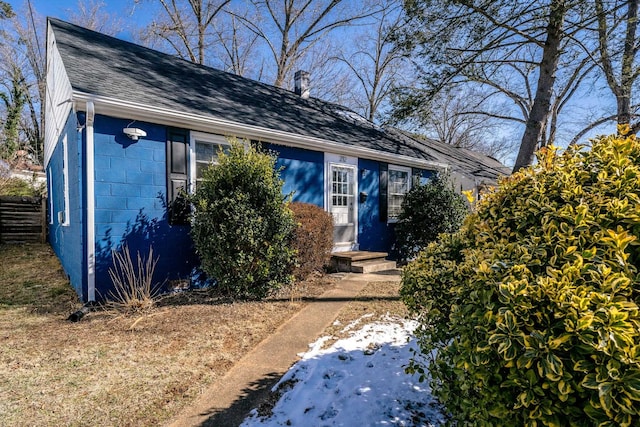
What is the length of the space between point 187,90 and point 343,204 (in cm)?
418

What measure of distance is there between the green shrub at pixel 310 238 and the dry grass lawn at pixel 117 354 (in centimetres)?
47

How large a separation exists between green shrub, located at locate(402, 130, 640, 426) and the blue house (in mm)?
4578

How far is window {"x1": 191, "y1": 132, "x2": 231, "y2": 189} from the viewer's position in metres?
5.66

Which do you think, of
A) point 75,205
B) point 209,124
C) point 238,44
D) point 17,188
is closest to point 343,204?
point 209,124

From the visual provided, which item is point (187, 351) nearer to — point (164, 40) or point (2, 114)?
point (164, 40)

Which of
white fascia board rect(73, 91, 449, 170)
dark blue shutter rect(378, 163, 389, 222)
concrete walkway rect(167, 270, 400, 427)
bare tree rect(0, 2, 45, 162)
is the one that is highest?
bare tree rect(0, 2, 45, 162)

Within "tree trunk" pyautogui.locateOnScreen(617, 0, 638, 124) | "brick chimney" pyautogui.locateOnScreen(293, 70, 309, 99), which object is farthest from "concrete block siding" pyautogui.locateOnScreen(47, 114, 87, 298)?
"tree trunk" pyautogui.locateOnScreen(617, 0, 638, 124)

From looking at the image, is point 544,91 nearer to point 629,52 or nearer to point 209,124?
point 629,52

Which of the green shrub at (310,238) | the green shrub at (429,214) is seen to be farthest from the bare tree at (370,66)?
the green shrub at (310,238)

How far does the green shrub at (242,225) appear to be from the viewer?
4793 millimetres

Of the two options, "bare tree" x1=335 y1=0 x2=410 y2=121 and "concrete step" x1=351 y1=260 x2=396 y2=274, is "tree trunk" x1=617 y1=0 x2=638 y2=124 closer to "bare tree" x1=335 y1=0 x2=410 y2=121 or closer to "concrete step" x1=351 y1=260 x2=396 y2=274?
"concrete step" x1=351 y1=260 x2=396 y2=274

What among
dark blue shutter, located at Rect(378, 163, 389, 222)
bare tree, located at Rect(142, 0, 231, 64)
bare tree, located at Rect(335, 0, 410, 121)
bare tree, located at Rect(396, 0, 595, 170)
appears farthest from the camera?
bare tree, located at Rect(335, 0, 410, 121)

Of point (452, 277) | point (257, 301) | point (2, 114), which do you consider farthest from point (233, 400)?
point (2, 114)

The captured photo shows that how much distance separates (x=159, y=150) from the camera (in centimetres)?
528
